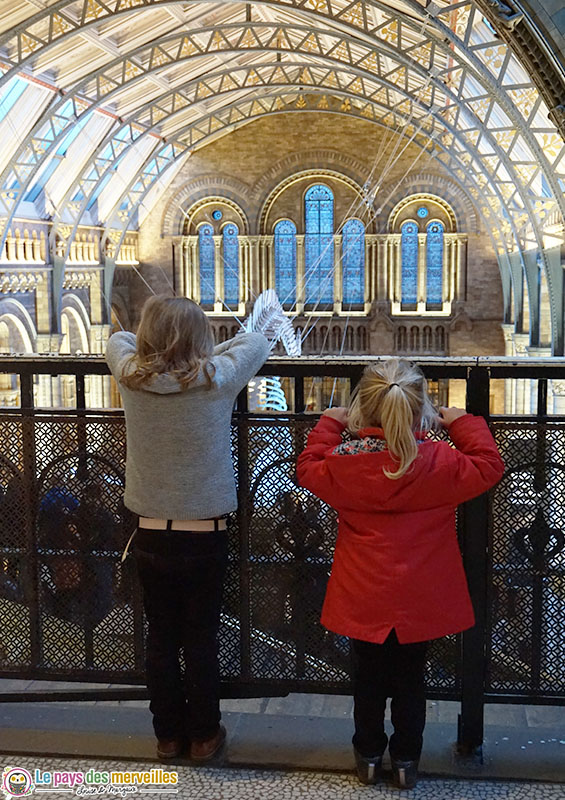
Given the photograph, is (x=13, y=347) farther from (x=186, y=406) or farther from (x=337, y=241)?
(x=186, y=406)

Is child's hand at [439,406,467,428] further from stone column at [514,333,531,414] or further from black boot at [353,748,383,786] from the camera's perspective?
stone column at [514,333,531,414]

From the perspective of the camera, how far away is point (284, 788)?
2994mm

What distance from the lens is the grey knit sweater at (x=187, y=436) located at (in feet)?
9.50

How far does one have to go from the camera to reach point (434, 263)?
98.6 ft

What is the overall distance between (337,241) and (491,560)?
27.4 metres

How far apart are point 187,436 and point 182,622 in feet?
1.97

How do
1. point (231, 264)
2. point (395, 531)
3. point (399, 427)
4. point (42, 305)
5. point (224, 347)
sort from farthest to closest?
point (231, 264), point (42, 305), point (224, 347), point (395, 531), point (399, 427)

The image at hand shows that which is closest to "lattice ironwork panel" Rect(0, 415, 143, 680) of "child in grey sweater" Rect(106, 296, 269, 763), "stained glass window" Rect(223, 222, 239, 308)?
"child in grey sweater" Rect(106, 296, 269, 763)

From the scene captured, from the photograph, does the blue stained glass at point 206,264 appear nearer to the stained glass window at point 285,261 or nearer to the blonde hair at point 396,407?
the stained glass window at point 285,261

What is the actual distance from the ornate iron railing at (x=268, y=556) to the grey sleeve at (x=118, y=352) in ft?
0.83

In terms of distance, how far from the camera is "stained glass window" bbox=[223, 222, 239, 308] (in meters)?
30.4

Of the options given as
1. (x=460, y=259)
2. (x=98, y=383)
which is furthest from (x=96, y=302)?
(x=460, y=259)

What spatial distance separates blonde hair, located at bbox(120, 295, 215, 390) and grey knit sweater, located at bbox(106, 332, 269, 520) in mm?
47

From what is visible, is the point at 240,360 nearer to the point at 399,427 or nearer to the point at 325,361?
the point at 325,361
